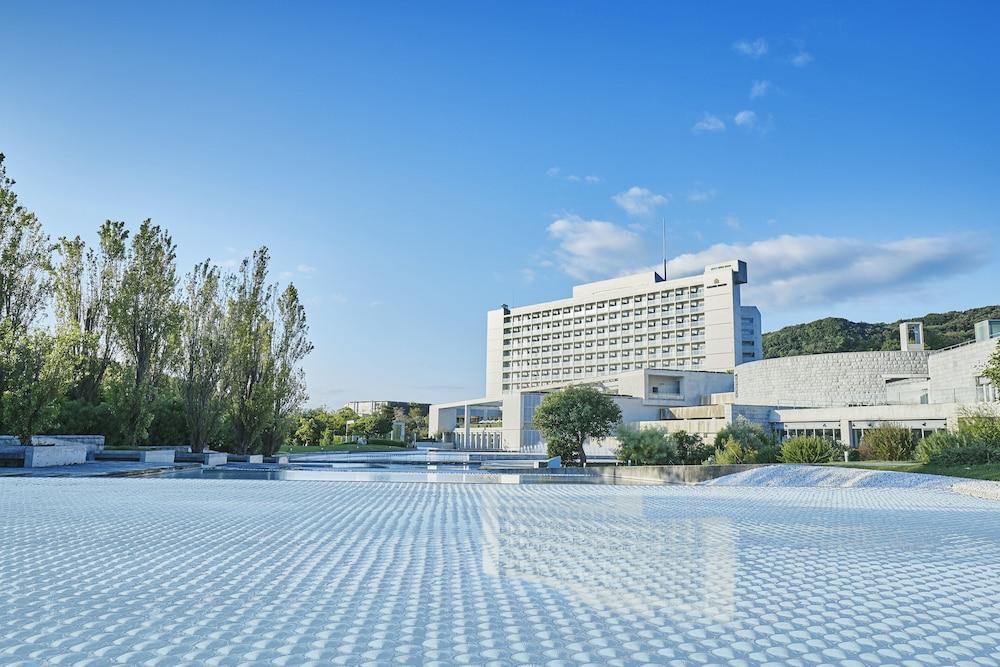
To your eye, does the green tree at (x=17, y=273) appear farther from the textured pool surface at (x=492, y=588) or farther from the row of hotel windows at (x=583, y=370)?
the row of hotel windows at (x=583, y=370)

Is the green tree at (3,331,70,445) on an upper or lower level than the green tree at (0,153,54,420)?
lower

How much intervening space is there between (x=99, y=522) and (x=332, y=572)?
11.5 ft

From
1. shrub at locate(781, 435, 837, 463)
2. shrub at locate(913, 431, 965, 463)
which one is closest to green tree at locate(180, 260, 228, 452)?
shrub at locate(781, 435, 837, 463)

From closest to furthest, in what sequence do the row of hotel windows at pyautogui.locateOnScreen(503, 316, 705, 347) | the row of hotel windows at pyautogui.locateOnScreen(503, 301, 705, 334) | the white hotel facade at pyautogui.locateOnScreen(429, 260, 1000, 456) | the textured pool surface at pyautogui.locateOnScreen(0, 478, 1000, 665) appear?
the textured pool surface at pyautogui.locateOnScreen(0, 478, 1000, 665) < the white hotel facade at pyautogui.locateOnScreen(429, 260, 1000, 456) < the row of hotel windows at pyautogui.locateOnScreen(503, 316, 705, 347) < the row of hotel windows at pyautogui.locateOnScreen(503, 301, 705, 334)

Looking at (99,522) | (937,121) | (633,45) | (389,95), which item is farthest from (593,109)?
(99,522)

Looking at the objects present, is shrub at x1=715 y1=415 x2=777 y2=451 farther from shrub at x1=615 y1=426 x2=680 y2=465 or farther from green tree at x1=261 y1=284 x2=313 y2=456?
green tree at x1=261 y1=284 x2=313 y2=456

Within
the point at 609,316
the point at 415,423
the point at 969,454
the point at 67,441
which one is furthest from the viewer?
the point at 609,316

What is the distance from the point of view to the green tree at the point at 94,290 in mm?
21312

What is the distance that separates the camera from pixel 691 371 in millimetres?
60688

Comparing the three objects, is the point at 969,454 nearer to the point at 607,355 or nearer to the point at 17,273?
the point at 17,273

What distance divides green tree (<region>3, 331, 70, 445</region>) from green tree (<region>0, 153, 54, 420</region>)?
18 centimetres

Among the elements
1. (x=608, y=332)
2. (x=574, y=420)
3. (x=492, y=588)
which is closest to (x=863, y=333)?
(x=608, y=332)

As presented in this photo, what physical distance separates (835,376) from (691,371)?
39.1 ft

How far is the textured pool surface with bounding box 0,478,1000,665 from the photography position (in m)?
2.49
